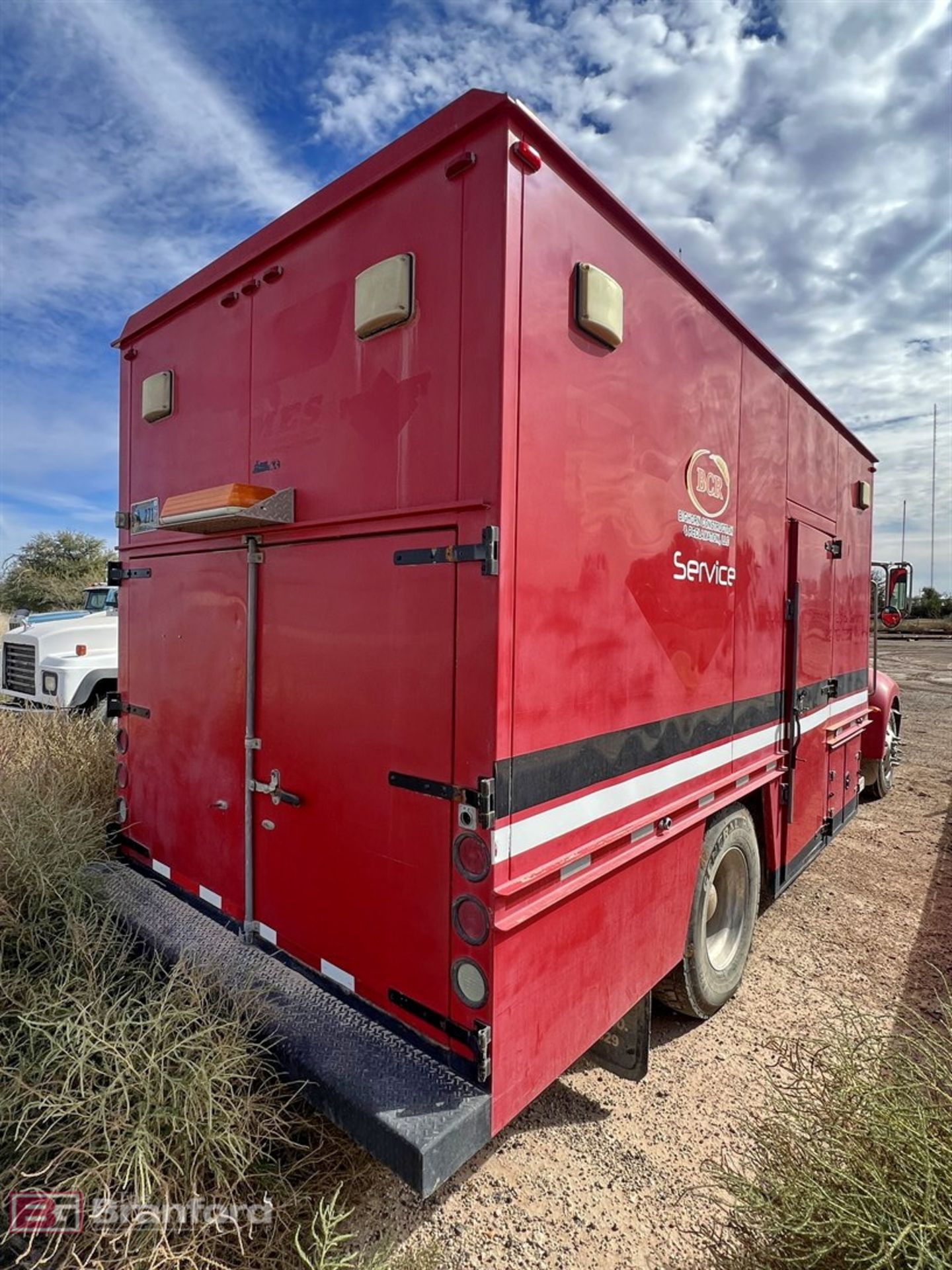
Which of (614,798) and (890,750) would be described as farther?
(890,750)

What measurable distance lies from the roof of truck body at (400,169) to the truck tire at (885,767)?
532cm

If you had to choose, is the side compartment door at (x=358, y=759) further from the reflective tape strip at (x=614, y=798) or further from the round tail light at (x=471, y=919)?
the reflective tape strip at (x=614, y=798)

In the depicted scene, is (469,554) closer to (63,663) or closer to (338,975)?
(338,975)

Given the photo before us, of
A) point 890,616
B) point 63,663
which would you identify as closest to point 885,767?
point 890,616

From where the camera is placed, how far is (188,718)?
3.22 m

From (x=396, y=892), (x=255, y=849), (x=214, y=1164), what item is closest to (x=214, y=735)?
(x=255, y=849)

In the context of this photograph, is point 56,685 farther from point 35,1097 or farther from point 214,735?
point 35,1097

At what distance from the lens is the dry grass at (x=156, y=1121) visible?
1.88 metres

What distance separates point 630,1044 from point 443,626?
194cm

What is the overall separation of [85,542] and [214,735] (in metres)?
34.5

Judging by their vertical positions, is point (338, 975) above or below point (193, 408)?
below

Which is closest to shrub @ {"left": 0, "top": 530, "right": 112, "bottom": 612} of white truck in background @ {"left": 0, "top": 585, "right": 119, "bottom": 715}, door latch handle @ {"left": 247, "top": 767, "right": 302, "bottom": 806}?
white truck in background @ {"left": 0, "top": 585, "right": 119, "bottom": 715}

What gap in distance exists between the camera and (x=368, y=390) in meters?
2.38

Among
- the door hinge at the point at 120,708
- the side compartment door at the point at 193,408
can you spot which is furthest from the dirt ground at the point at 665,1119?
the side compartment door at the point at 193,408
